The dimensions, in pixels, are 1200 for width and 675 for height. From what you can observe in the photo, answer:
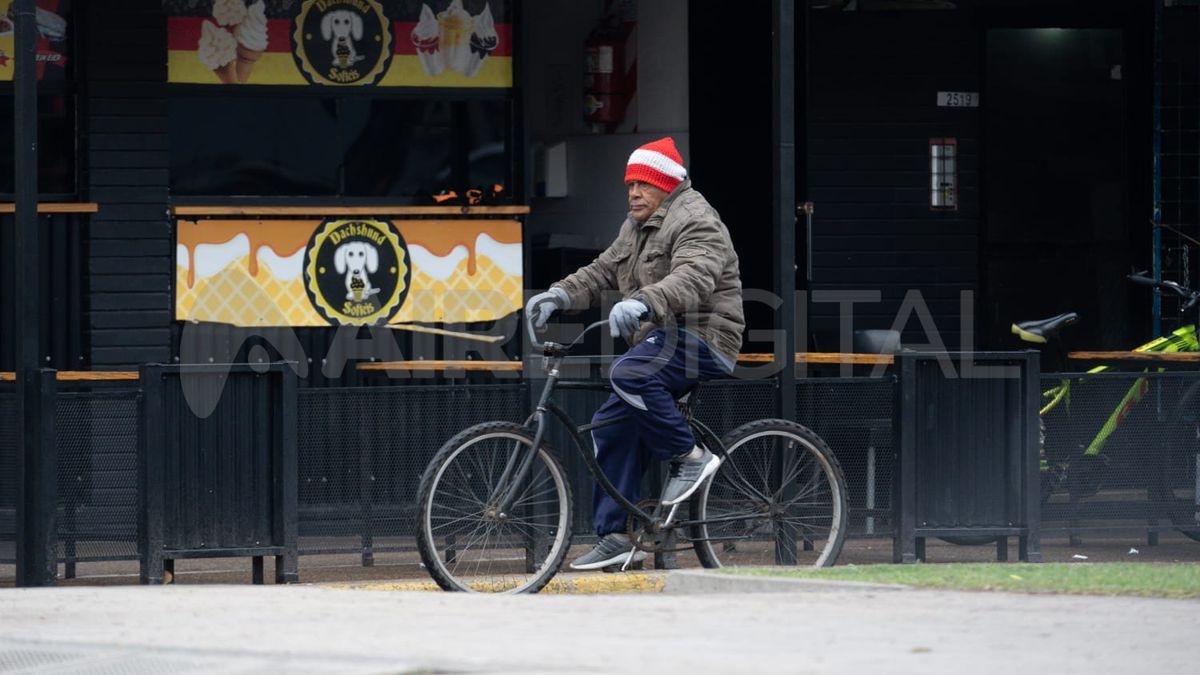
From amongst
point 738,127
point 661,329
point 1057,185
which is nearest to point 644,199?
point 661,329

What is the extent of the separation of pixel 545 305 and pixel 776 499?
141 cm

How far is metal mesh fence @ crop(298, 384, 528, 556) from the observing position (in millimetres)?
9539

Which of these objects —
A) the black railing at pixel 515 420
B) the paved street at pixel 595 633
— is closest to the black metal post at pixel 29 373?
the black railing at pixel 515 420

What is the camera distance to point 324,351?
466 inches

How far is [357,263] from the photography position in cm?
1188

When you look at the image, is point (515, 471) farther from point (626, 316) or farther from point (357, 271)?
point (357, 271)

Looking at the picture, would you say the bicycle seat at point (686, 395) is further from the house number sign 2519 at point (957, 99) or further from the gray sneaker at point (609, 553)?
the house number sign 2519 at point (957, 99)

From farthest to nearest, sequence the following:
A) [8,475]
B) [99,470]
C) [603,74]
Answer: [603,74] < [8,475] < [99,470]

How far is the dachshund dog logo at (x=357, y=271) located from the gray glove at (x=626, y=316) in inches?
160

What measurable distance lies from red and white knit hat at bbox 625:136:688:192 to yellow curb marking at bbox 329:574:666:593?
1736 millimetres

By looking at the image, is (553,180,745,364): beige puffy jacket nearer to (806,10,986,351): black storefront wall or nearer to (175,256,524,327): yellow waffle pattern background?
(175,256,524,327): yellow waffle pattern background

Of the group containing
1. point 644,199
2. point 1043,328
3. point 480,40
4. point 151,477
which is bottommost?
point 151,477

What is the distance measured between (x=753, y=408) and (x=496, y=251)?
2.93 metres

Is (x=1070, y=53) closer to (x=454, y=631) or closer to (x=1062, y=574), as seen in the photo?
(x=1062, y=574)
